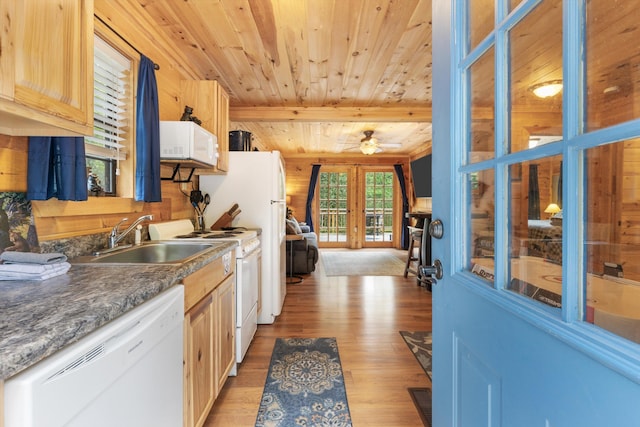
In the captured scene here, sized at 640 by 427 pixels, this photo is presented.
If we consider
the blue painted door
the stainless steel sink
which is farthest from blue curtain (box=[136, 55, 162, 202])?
the blue painted door

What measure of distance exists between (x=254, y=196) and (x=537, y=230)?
8.37 ft

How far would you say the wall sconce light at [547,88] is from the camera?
59 cm

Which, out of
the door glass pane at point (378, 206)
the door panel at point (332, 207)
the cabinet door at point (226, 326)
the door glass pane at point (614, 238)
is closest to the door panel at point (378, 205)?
the door glass pane at point (378, 206)

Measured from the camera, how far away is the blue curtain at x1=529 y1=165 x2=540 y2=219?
0.66m

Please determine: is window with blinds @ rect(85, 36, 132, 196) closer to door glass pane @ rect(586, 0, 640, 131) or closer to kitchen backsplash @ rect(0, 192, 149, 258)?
kitchen backsplash @ rect(0, 192, 149, 258)

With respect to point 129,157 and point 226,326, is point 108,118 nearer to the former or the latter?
point 129,157

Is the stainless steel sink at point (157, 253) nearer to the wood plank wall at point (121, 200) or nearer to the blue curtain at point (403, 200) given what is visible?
the wood plank wall at point (121, 200)

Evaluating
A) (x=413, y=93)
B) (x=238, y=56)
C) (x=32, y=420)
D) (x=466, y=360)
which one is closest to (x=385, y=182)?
(x=413, y=93)

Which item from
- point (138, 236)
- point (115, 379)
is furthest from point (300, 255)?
point (115, 379)

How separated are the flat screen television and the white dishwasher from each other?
18.0ft

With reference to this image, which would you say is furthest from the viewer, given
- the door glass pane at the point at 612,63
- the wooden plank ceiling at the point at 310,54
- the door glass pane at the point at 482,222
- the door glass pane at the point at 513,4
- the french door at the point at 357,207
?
the french door at the point at 357,207

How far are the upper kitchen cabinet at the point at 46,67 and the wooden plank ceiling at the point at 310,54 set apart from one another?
1.15 meters

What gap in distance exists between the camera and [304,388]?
1.92 m

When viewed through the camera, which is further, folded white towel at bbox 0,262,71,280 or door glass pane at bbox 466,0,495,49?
folded white towel at bbox 0,262,71,280
